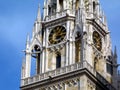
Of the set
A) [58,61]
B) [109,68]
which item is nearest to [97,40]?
[109,68]

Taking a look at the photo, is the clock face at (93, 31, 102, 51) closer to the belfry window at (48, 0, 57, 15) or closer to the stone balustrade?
the stone balustrade

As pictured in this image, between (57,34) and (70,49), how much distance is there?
2668 millimetres

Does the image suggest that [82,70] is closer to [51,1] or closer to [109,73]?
[109,73]

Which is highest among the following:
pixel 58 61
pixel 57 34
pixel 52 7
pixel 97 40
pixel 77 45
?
pixel 52 7

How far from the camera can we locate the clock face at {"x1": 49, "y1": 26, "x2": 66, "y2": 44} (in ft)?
183

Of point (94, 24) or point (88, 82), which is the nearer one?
point (88, 82)

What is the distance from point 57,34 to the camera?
184ft

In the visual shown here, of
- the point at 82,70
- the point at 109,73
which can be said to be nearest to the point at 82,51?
the point at 82,70

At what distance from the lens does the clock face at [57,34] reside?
55.9m

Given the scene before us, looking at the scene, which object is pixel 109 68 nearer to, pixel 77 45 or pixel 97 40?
pixel 97 40

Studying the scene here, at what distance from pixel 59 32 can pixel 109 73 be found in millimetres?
6054

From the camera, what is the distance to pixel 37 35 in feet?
188

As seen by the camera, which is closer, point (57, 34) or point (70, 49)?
point (70, 49)

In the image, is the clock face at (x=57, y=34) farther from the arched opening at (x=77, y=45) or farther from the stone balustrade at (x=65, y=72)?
the stone balustrade at (x=65, y=72)
